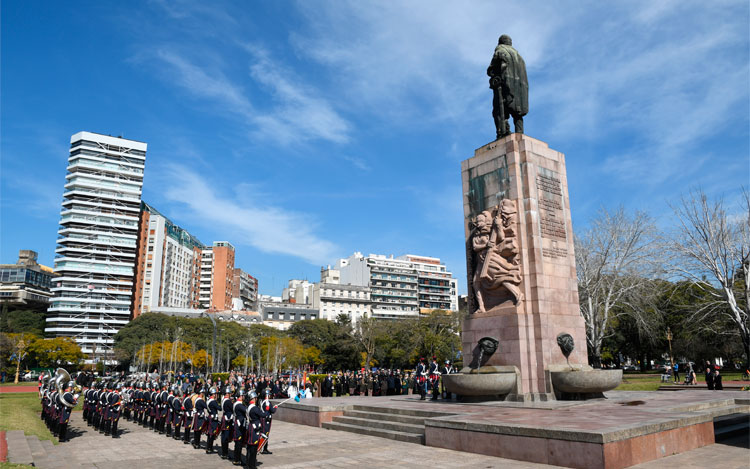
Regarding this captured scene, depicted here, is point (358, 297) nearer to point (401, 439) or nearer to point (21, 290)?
point (21, 290)

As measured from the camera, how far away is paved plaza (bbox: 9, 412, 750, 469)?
9.36m

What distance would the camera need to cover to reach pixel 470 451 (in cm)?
1071

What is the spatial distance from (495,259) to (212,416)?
9169 millimetres

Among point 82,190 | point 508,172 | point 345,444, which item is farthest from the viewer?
point 82,190

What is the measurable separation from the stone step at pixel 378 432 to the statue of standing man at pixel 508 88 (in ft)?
33.5

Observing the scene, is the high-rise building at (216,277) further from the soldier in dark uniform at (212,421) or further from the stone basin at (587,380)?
the stone basin at (587,380)

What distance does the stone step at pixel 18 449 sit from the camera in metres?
9.98

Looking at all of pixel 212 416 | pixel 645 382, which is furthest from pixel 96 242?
pixel 212 416

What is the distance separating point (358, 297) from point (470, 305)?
335ft

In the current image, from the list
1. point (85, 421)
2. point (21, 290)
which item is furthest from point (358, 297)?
point (85, 421)

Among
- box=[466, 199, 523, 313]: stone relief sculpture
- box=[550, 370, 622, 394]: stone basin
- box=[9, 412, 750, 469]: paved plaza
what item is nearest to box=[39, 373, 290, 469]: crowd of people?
box=[9, 412, 750, 469]: paved plaza

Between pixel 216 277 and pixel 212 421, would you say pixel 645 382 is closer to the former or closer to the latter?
pixel 212 421

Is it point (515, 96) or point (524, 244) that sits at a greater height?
point (515, 96)

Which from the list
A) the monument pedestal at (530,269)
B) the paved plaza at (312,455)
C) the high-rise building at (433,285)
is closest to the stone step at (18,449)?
the paved plaza at (312,455)
